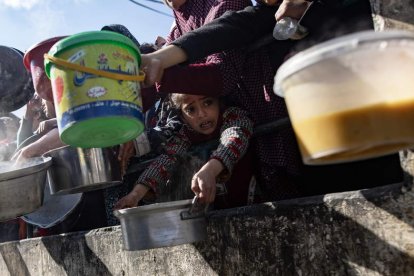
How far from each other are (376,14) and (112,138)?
3.70ft

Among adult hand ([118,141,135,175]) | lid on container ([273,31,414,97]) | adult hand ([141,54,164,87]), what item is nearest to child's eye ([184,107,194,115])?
adult hand ([118,141,135,175])

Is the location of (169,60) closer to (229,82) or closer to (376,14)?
(229,82)

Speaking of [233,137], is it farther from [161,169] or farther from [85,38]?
[85,38]

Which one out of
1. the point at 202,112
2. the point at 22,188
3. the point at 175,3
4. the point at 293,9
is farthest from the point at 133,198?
the point at 293,9

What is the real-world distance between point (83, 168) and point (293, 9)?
4.74 ft

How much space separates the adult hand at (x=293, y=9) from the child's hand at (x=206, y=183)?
29.4 inches

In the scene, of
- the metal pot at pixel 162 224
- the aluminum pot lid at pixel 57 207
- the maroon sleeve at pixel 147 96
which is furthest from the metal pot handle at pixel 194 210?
the aluminum pot lid at pixel 57 207

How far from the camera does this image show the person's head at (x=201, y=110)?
2.43 metres

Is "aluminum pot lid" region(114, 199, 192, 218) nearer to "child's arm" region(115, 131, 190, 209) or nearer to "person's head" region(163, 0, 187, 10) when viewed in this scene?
"child's arm" region(115, 131, 190, 209)

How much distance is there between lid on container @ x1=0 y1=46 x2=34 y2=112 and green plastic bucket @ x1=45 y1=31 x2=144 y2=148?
3377mm

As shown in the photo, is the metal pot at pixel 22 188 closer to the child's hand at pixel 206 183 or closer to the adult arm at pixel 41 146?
the adult arm at pixel 41 146

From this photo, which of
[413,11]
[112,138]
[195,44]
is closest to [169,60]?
[195,44]

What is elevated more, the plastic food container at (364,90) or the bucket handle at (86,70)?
the bucket handle at (86,70)

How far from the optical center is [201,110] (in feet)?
7.95
